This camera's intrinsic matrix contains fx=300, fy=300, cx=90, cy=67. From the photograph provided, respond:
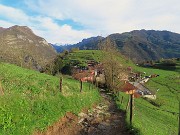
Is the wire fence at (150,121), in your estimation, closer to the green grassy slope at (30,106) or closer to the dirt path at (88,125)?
the dirt path at (88,125)

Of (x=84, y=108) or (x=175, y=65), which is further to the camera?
(x=175, y=65)

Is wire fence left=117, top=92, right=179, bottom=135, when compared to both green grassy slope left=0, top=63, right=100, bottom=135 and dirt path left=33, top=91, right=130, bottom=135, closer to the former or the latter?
dirt path left=33, top=91, right=130, bottom=135

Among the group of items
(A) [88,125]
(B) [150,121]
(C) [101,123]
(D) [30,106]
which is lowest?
(B) [150,121]

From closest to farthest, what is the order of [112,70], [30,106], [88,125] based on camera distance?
1. [30,106]
2. [88,125]
3. [112,70]

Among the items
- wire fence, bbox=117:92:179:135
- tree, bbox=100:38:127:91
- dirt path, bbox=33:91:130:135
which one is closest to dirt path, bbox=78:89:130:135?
dirt path, bbox=33:91:130:135

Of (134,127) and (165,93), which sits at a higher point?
(134,127)

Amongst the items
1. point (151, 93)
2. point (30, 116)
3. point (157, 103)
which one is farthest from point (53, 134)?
point (151, 93)

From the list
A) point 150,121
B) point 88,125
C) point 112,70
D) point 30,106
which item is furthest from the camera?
point 112,70

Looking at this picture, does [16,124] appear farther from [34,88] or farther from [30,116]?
[34,88]

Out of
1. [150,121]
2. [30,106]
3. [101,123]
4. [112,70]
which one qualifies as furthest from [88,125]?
[112,70]

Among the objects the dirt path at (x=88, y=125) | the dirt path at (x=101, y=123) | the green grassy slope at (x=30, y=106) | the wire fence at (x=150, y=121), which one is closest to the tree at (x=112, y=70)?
the wire fence at (x=150, y=121)

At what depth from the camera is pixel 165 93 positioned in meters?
97.1

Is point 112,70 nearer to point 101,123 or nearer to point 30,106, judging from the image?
point 101,123

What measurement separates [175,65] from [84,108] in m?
163
